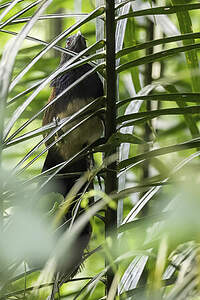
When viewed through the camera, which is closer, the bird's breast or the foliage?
the foliage

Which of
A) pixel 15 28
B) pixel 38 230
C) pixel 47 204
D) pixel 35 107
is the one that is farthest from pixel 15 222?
pixel 15 28

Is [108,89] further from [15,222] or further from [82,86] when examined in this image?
[82,86]

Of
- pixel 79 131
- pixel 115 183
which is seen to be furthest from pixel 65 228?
pixel 79 131

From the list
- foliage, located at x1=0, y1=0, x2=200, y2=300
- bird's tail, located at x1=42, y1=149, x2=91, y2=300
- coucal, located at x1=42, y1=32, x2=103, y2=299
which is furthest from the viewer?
coucal, located at x1=42, y1=32, x2=103, y2=299

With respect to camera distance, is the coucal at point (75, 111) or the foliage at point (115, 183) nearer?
the foliage at point (115, 183)

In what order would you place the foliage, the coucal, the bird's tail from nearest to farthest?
the foliage
the bird's tail
the coucal

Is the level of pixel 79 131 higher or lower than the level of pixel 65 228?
higher

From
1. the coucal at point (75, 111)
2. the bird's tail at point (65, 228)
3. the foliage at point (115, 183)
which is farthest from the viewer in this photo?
the coucal at point (75, 111)

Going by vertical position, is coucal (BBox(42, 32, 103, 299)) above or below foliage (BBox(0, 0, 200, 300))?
above

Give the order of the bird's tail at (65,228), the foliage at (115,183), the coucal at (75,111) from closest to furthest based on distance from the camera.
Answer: the foliage at (115,183), the bird's tail at (65,228), the coucal at (75,111)

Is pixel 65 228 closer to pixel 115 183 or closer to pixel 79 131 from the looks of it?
pixel 115 183

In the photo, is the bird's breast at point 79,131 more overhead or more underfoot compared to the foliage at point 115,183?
more overhead

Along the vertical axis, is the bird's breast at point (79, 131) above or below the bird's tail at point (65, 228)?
above

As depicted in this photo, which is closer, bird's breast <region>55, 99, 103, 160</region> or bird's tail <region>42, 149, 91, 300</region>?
bird's tail <region>42, 149, 91, 300</region>
